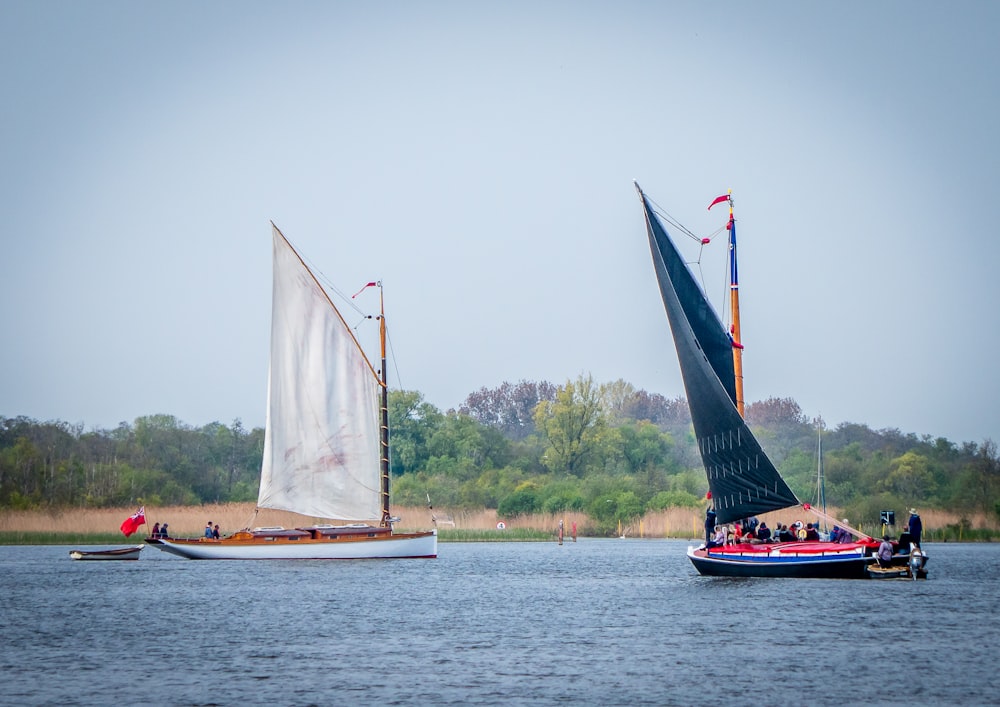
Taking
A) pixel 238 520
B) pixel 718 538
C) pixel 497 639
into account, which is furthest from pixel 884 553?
pixel 238 520

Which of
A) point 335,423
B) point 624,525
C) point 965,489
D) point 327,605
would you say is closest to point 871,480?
point 965,489

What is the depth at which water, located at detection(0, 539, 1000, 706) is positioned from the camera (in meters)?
25.6

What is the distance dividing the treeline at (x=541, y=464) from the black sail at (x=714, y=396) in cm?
3567

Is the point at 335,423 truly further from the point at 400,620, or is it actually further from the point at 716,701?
the point at 716,701

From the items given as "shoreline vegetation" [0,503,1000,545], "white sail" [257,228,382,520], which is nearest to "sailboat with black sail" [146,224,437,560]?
"white sail" [257,228,382,520]

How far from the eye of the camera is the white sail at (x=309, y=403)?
65.8 m

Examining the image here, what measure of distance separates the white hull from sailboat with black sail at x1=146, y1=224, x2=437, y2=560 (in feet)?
0.44

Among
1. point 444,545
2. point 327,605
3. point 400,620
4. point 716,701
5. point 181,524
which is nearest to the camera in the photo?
point 716,701

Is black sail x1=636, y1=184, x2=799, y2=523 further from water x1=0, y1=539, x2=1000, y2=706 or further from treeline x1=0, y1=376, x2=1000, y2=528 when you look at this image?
treeline x1=0, y1=376, x2=1000, y2=528

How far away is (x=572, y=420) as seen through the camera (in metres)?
124

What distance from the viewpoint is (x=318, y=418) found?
66.1 m

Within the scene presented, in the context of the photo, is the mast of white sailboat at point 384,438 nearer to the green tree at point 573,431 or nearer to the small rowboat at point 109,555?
the small rowboat at point 109,555

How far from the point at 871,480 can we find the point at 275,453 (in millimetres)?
50272

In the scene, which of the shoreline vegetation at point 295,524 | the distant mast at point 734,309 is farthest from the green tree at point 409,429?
the distant mast at point 734,309
